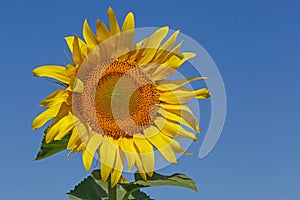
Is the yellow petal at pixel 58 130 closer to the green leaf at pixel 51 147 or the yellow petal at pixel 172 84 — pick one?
the green leaf at pixel 51 147

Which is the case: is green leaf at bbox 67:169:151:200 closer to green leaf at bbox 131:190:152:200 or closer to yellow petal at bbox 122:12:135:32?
green leaf at bbox 131:190:152:200

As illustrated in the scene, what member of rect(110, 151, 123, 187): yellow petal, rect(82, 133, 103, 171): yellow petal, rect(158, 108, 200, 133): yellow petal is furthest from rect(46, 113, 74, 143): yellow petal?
rect(158, 108, 200, 133): yellow petal

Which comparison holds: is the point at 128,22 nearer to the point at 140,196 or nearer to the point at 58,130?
the point at 58,130

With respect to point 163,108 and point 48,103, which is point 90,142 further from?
point 163,108

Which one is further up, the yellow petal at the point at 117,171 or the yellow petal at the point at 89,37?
the yellow petal at the point at 89,37

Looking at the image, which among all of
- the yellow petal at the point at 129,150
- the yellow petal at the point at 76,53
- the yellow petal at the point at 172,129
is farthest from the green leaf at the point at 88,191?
the yellow petal at the point at 76,53

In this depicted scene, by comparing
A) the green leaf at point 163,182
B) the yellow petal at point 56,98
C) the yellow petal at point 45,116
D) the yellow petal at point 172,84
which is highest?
the yellow petal at point 172,84

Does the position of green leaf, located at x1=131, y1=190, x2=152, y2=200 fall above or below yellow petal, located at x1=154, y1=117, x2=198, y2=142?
below
